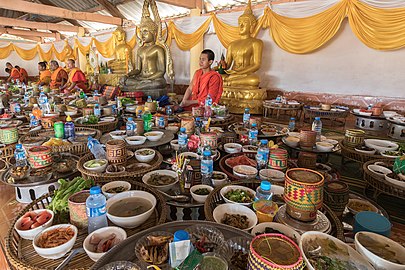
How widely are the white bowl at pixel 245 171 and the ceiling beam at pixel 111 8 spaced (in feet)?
31.3

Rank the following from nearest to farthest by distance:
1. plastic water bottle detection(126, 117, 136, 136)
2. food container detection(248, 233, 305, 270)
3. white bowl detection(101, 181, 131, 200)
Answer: food container detection(248, 233, 305, 270), white bowl detection(101, 181, 131, 200), plastic water bottle detection(126, 117, 136, 136)

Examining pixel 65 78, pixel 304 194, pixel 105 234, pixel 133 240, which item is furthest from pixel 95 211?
pixel 65 78

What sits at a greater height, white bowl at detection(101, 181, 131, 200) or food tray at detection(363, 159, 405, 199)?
white bowl at detection(101, 181, 131, 200)

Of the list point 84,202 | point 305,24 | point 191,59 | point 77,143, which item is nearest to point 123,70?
point 191,59

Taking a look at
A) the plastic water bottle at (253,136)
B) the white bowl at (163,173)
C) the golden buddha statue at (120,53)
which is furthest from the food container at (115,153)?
the golden buddha statue at (120,53)

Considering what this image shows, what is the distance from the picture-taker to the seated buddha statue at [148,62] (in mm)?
6023

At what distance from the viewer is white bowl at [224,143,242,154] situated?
2.36 metres

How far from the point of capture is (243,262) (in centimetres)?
90

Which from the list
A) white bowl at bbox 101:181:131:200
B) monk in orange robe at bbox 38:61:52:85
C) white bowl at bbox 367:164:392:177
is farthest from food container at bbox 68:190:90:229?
monk in orange robe at bbox 38:61:52:85

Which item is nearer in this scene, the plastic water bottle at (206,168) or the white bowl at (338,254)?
the white bowl at (338,254)

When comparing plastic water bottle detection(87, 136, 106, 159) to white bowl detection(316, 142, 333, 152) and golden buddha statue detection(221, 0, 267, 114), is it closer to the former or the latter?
white bowl detection(316, 142, 333, 152)

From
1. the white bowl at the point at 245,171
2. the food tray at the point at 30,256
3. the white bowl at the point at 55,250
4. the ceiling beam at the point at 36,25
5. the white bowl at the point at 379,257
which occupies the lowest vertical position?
the food tray at the point at 30,256

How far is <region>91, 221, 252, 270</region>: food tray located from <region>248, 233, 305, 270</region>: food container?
0.19 meters

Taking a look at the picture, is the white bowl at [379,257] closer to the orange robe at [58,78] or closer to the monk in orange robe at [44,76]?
the orange robe at [58,78]
